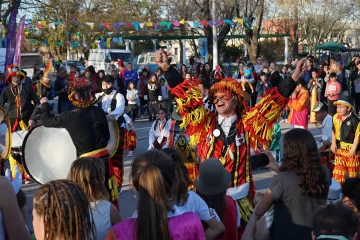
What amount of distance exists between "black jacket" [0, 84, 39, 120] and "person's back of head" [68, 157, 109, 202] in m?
6.13

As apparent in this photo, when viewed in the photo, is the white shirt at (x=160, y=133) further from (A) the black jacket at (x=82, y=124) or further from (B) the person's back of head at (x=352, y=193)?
(B) the person's back of head at (x=352, y=193)

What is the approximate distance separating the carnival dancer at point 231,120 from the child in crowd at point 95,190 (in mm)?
1727

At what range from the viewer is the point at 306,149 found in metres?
4.00

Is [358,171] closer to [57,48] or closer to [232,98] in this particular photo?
[232,98]

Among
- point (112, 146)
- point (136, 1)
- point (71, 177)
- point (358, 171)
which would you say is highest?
point (136, 1)

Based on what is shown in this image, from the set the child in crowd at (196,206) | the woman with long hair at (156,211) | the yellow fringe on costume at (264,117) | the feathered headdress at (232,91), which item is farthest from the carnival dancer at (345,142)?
the woman with long hair at (156,211)

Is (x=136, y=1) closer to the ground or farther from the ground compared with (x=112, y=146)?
farther from the ground

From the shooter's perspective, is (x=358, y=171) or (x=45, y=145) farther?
(x=358, y=171)

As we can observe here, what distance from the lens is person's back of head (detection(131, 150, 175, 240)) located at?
302 centimetres

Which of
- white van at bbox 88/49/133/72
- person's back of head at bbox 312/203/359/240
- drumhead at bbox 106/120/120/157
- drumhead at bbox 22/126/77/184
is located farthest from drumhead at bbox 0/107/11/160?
white van at bbox 88/49/133/72

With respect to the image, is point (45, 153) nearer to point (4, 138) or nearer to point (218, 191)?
point (4, 138)

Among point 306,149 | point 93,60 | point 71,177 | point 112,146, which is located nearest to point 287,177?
point 306,149

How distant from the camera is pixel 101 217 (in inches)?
143

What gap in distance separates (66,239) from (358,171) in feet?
18.7
